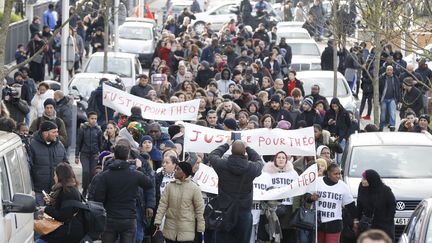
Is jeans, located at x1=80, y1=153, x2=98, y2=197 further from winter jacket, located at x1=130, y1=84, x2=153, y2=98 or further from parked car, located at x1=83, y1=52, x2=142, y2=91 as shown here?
parked car, located at x1=83, y1=52, x2=142, y2=91

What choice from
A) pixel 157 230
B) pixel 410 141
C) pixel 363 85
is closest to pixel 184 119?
pixel 410 141

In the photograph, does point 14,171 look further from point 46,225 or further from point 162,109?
point 162,109

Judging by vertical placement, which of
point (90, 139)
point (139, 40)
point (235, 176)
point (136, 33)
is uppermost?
point (235, 176)

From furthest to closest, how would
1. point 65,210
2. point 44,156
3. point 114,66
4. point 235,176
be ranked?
1. point 114,66
2. point 44,156
3. point 235,176
4. point 65,210

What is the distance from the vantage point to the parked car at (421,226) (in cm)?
1189

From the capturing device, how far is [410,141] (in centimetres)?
1848

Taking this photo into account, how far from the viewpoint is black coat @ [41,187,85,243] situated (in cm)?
1301

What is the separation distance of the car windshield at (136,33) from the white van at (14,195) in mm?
30907

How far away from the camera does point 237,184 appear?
1530 cm

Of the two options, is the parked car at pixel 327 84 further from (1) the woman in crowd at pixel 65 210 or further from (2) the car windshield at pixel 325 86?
(1) the woman in crowd at pixel 65 210

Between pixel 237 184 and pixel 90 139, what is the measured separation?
4.80 meters

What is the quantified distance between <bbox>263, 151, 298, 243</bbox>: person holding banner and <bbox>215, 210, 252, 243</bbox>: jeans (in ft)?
3.12

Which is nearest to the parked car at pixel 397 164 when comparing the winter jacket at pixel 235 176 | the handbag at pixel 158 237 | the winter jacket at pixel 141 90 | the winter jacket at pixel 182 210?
the winter jacket at pixel 235 176

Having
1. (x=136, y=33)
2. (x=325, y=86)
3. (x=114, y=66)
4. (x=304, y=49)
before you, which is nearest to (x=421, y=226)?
(x=325, y=86)
